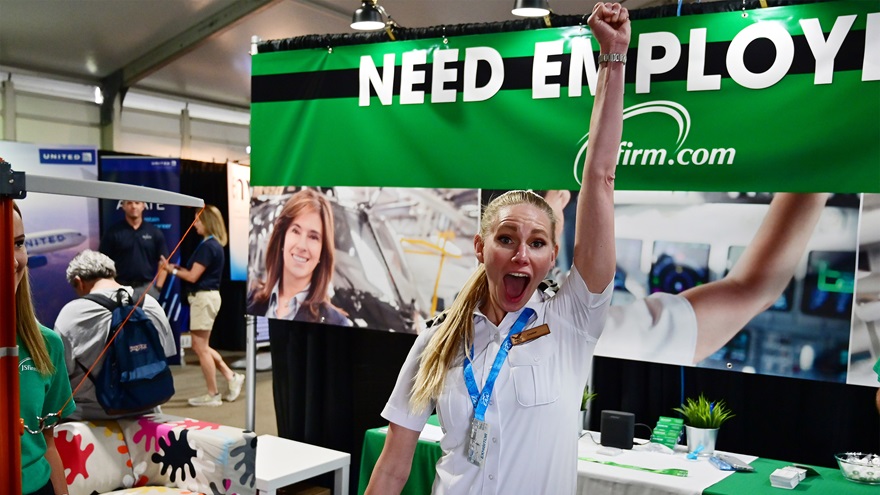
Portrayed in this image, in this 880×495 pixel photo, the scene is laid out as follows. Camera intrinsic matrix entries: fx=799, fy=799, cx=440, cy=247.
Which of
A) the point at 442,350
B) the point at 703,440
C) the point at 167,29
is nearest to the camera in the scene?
the point at 442,350

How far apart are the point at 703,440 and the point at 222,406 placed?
452 cm

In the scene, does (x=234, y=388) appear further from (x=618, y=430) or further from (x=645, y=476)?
(x=645, y=476)

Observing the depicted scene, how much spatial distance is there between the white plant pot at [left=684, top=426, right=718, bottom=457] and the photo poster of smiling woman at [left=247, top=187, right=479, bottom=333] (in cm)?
108

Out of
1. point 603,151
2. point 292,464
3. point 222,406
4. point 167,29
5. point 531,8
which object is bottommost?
point 222,406

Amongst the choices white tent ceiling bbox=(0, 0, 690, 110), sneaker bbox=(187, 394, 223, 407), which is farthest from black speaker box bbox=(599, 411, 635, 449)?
sneaker bbox=(187, 394, 223, 407)

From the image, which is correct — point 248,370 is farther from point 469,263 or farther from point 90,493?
point 469,263

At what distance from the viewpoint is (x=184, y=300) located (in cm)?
784

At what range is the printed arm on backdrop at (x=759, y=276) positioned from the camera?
8.92ft

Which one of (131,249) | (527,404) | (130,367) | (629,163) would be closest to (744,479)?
(629,163)

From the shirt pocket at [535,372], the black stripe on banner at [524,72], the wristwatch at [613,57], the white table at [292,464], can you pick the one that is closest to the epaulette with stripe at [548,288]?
the shirt pocket at [535,372]

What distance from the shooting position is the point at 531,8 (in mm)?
3082

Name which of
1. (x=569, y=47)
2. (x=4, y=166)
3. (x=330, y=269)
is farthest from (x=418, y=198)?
(x=4, y=166)

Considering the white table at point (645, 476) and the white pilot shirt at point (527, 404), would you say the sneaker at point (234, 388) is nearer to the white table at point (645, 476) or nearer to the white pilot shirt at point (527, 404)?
the white table at point (645, 476)

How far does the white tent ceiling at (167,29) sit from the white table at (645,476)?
3625 millimetres
